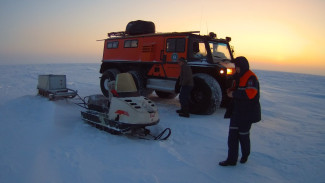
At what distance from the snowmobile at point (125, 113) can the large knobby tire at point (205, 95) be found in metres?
2.06

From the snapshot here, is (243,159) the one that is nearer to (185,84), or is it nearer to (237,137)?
(237,137)

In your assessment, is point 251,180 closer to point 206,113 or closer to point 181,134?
point 181,134

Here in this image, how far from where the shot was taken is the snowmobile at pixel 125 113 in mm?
4770

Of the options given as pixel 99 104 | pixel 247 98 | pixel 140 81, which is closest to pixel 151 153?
pixel 247 98

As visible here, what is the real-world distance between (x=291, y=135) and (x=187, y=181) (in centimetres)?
344

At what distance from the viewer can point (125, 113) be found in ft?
15.8

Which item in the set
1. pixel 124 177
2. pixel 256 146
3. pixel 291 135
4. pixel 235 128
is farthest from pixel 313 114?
pixel 124 177

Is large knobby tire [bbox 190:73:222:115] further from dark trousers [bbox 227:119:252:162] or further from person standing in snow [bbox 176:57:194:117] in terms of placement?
dark trousers [bbox 227:119:252:162]

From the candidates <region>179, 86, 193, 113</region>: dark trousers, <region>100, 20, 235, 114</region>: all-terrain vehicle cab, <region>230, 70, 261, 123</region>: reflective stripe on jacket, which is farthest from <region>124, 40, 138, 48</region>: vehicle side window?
<region>230, 70, 261, 123</region>: reflective stripe on jacket

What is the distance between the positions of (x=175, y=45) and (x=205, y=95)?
1953 millimetres

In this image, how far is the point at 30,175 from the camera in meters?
3.35

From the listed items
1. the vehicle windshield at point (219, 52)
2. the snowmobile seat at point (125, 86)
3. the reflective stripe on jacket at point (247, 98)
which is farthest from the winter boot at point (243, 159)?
the vehicle windshield at point (219, 52)

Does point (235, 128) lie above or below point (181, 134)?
above

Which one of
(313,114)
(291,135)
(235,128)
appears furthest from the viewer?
(313,114)
